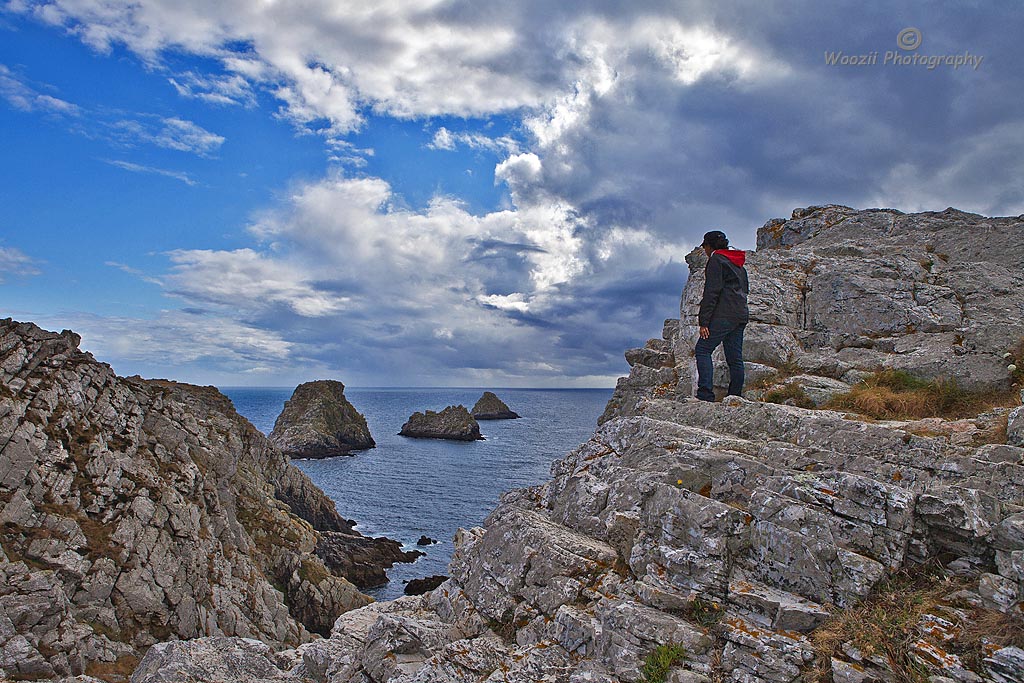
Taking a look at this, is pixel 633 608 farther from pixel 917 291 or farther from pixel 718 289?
pixel 917 291

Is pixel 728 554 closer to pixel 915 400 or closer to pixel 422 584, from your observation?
pixel 915 400

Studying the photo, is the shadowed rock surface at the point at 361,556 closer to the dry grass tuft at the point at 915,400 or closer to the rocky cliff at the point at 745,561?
the rocky cliff at the point at 745,561

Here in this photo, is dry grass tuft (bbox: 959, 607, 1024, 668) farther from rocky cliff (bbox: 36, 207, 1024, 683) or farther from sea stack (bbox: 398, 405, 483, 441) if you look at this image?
sea stack (bbox: 398, 405, 483, 441)

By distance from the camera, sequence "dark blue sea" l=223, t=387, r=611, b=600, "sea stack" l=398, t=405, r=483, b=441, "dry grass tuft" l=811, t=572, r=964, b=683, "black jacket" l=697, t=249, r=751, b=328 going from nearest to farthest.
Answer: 1. "dry grass tuft" l=811, t=572, r=964, b=683
2. "black jacket" l=697, t=249, r=751, b=328
3. "dark blue sea" l=223, t=387, r=611, b=600
4. "sea stack" l=398, t=405, r=483, b=441

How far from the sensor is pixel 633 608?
290 inches

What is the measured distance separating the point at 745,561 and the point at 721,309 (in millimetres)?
6251

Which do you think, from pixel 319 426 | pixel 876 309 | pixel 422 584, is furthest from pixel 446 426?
pixel 876 309

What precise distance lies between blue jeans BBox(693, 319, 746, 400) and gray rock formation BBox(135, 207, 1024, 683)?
612mm

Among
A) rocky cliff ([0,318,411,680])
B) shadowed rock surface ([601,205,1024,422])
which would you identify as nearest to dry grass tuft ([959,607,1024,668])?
shadowed rock surface ([601,205,1024,422])

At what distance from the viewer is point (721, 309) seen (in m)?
12.1

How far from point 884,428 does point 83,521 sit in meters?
35.7

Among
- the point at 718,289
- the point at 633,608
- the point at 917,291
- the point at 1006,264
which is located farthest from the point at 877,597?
the point at 1006,264

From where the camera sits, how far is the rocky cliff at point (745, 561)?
618 cm

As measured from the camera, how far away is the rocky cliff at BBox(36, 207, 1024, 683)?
6.18 m
